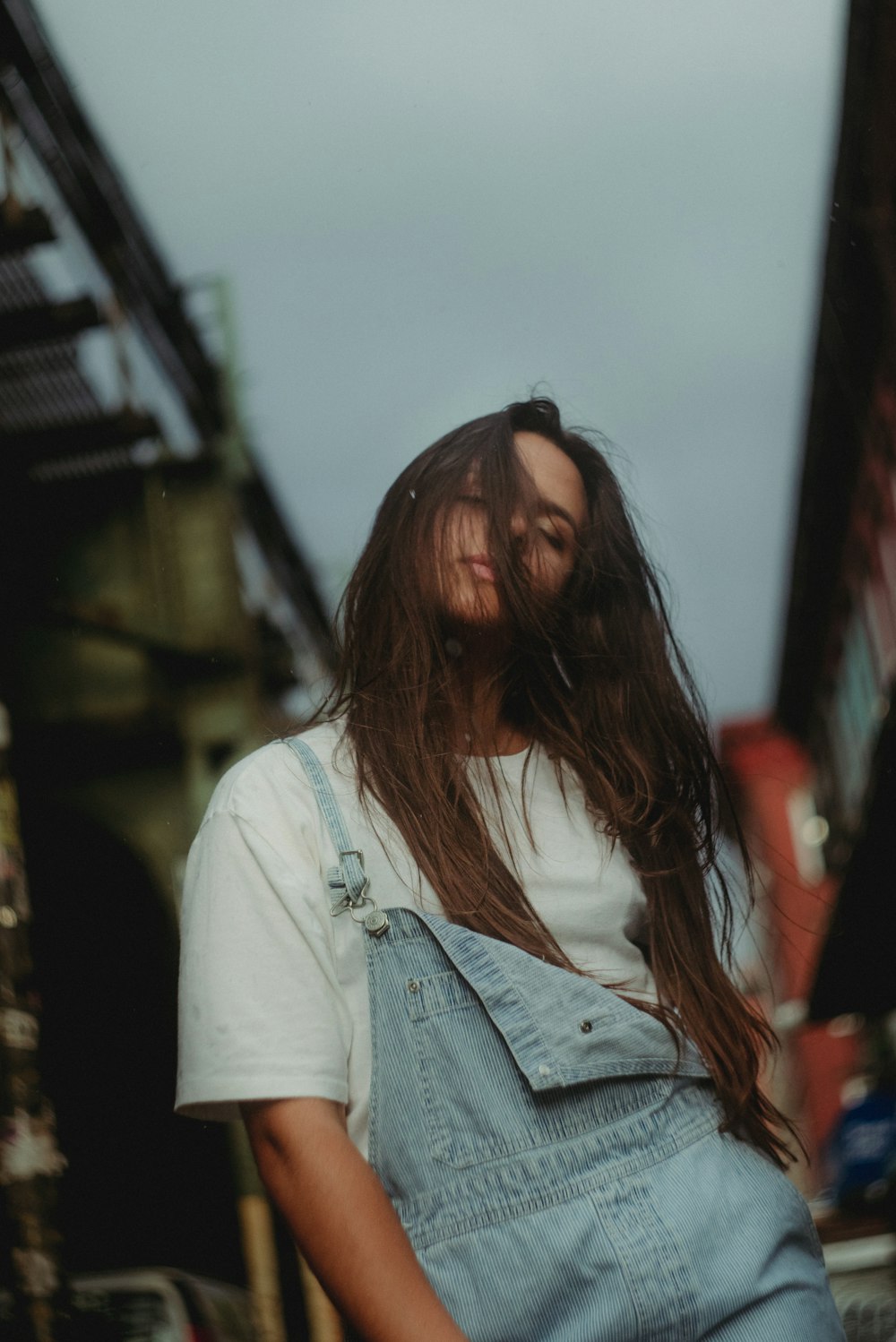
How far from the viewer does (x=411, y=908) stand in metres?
1.43

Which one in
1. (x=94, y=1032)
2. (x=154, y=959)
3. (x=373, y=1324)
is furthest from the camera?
(x=94, y=1032)

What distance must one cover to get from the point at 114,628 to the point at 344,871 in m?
2.59

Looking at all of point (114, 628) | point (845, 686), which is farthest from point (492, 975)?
point (845, 686)

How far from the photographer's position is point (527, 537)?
1.71 meters

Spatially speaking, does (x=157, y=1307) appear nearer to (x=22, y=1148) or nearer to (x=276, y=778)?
(x=22, y=1148)

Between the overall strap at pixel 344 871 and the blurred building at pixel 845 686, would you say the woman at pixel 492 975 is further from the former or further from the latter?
the blurred building at pixel 845 686

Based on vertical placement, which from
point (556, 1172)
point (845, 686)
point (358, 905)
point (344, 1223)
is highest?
point (358, 905)

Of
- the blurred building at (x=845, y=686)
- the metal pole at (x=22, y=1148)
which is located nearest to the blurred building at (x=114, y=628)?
the metal pole at (x=22, y=1148)

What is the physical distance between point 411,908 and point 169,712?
3.42 m

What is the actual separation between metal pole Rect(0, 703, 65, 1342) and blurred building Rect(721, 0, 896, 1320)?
1221mm

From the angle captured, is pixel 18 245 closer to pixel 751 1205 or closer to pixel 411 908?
pixel 411 908

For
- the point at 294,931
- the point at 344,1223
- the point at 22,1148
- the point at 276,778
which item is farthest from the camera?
the point at 22,1148

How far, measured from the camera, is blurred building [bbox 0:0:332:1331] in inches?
119

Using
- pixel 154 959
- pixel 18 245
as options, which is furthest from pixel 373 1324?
pixel 18 245
